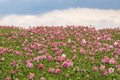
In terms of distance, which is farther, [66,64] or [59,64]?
[59,64]

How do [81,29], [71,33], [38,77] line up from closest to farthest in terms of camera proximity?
[38,77], [71,33], [81,29]

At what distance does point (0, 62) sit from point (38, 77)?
216cm

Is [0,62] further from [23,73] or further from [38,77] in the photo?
[38,77]

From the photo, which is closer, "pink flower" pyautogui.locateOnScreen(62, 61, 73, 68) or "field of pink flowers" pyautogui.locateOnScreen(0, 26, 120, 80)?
→ "field of pink flowers" pyautogui.locateOnScreen(0, 26, 120, 80)

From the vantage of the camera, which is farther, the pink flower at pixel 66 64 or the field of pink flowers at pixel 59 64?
the pink flower at pixel 66 64

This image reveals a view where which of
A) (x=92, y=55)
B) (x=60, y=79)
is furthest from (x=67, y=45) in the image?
(x=60, y=79)

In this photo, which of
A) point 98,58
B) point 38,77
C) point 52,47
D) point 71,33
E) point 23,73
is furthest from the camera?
point 71,33

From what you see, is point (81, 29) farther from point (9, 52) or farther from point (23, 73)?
point (23, 73)

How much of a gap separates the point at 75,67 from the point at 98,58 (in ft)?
6.60

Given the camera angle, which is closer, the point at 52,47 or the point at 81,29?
the point at 52,47

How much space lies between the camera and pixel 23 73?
9.74 metres

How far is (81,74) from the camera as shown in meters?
9.56

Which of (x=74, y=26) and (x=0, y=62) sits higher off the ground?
(x=74, y=26)

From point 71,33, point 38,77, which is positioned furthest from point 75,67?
point 71,33
